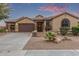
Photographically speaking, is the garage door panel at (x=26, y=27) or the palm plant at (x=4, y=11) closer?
the palm plant at (x=4, y=11)

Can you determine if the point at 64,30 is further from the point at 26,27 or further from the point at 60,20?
the point at 26,27

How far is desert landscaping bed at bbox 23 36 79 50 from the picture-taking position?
35.2 feet

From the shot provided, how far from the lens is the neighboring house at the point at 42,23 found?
10844 millimetres

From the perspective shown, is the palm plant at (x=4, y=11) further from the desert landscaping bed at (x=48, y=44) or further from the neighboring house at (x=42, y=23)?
the desert landscaping bed at (x=48, y=44)

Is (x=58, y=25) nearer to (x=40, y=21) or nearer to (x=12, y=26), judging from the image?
(x=40, y=21)

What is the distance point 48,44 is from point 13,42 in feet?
3.74

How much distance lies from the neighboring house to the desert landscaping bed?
0.37 meters

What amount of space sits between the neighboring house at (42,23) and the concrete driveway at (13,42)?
20cm

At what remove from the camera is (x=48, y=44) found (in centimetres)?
1084

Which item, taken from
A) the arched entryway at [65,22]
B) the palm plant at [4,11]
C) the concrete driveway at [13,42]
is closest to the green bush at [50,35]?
the arched entryway at [65,22]

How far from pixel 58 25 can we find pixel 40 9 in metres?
0.78

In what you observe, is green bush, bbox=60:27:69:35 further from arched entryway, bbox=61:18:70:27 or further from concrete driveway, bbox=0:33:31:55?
concrete driveway, bbox=0:33:31:55

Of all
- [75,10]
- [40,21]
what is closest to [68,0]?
[75,10]

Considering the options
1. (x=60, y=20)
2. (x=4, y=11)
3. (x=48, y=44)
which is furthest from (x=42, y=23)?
(x=4, y=11)
